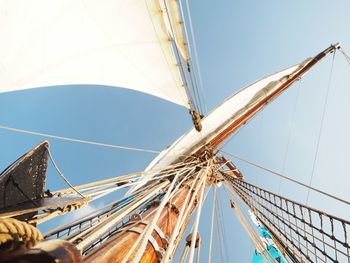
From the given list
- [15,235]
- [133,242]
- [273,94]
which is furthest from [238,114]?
[15,235]

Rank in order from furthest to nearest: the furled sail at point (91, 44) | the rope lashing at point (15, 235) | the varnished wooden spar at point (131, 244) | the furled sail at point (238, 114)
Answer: the furled sail at point (238, 114) → the furled sail at point (91, 44) → the varnished wooden spar at point (131, 244) → the rope lashing at point (15, 235)

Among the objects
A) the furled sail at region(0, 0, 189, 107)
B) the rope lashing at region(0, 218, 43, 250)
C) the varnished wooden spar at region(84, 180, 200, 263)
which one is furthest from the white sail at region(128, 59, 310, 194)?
the rope lashing at region(0, 218, 43, 250)

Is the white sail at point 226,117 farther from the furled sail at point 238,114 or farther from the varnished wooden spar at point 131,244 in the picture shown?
the varnished wooden spar at point 131,244

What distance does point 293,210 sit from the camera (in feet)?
13.3

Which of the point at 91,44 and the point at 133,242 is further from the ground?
the point at 91,44

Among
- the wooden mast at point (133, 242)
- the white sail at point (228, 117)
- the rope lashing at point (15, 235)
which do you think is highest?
the white sail at point (228, 117)

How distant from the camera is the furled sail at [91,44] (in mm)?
2787

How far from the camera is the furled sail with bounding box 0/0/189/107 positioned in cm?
279

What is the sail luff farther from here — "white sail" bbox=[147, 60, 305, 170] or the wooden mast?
the wooden mast

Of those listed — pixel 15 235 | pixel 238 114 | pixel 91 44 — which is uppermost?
pixel 91 44

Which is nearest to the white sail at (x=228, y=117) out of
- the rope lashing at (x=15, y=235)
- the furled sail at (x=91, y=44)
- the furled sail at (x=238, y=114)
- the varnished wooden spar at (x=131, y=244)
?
the furled sail at (x=238, y=114)

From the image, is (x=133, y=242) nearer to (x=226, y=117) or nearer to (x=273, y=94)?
(x=226, y=117)

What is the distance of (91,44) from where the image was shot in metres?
4.02

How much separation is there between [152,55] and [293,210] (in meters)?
3.68
